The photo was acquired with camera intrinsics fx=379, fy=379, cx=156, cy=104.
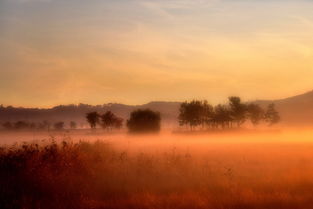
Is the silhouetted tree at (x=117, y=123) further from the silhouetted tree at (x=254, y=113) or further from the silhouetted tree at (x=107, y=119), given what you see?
the silhouetted tree at (x=254, y=113)

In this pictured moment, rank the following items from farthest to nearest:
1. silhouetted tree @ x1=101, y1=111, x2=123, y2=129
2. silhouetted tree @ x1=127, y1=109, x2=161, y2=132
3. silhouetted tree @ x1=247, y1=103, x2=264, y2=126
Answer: silhouetted tree @ x1=101, y1=111, x2=123, y2=129
silhouetted tree @ x1=247, y1=103, x2=264, y2=126
silhouetted tree @ x1=127, y1=109, x2=161, y2=132

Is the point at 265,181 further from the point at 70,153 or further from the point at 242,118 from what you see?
the point at 242,118

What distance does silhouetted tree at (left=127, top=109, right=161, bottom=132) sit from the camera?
75438mm

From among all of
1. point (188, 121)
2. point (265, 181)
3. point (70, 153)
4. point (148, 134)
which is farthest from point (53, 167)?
point (188, 121)

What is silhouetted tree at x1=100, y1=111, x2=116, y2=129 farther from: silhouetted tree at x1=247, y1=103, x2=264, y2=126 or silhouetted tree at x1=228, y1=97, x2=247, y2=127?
silhouetted tree at x1=247, y1=103, x2=264, y2=126

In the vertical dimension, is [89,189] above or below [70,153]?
below

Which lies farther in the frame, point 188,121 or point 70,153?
point 188,121

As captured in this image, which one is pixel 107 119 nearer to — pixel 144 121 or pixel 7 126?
pixel 144 121

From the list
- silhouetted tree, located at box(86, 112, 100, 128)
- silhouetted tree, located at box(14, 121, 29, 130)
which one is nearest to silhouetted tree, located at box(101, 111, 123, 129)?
silhouetted tree, located at box(86, 112, 100, 128)

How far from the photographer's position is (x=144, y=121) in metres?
75.9

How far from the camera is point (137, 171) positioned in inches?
732

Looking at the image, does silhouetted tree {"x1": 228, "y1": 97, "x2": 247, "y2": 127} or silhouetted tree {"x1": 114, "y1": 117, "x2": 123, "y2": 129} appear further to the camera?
silhouetted tree {"x1": 114, "y1": 117, "x2": 123, "y2": 129}

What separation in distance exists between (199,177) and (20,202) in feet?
26.9

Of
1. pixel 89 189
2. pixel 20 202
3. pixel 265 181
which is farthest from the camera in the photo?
pixel 265 181
